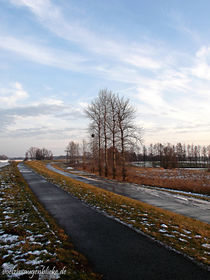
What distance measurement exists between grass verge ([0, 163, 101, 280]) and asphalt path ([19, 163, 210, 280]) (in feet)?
1.17

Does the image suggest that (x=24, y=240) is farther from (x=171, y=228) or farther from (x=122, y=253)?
(x=171, y=228)

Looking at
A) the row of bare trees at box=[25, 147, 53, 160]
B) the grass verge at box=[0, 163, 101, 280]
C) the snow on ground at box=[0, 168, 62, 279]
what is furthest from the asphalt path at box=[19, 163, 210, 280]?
the row of bare trees at box=[25, 147, 53, 160]

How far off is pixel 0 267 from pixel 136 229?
4.60 metres

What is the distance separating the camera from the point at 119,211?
9.53 m

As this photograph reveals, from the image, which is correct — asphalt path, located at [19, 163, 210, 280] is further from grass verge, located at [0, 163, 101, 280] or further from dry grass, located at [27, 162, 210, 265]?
dry grass, located at [27, 162, 210, 265]

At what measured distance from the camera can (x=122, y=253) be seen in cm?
525

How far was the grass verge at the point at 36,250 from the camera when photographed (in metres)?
4.17

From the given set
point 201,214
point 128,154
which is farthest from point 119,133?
point 201,214

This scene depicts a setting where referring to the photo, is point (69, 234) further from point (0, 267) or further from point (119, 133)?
point (119, 133)

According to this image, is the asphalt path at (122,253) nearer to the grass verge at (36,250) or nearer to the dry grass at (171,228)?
the grass verge at (36,250)

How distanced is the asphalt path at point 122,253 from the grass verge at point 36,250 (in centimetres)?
36

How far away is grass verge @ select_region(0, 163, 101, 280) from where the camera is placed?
13.7ft

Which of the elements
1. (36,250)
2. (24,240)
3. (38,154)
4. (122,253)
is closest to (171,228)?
(122,253)

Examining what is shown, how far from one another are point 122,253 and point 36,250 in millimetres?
2399
